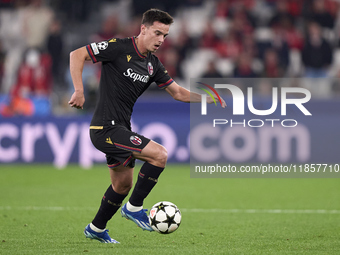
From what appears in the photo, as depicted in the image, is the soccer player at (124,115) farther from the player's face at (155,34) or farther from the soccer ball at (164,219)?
the soccer ball at (164,219)

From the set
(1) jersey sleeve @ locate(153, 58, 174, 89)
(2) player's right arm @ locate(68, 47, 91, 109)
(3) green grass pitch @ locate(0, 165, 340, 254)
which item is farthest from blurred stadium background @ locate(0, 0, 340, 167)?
(2) player's right arm @ locate(68, 47, 91, 109)

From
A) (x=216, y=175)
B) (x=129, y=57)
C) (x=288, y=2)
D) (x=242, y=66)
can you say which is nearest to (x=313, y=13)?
(x=288, y=2)

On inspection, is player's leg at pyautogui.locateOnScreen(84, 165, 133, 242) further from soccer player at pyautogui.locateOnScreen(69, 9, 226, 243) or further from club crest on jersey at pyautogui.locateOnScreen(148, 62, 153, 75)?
club crest on jersey at pyautogui.locateOnScreen(148, 62, 153, 75)

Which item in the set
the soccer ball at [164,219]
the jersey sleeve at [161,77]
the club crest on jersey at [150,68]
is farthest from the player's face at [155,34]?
the soccer ball at [164,219]

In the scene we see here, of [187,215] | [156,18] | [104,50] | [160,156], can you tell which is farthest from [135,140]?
[187,215]

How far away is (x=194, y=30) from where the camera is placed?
16.5m

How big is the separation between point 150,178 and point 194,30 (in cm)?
1139

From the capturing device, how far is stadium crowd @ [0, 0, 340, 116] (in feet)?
47.9

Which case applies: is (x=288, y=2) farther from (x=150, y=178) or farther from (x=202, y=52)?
(x=150, y=178)

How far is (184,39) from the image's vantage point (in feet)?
50.5

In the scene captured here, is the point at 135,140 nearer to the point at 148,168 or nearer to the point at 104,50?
the point at 148,168

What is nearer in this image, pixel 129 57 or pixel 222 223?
pixel 129 57

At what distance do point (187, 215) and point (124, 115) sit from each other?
246cm

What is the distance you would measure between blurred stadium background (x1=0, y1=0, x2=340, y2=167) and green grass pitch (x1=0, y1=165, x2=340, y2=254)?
77 centimetres
